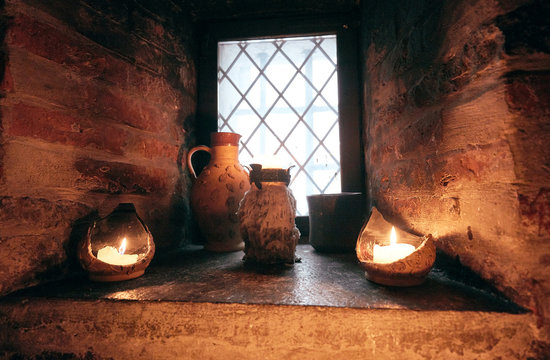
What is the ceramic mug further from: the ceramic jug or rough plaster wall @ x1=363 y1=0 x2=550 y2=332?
the ceramic jug

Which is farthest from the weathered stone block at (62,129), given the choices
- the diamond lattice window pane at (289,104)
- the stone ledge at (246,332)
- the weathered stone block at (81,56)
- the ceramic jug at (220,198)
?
the diamond lattice window pane at (289,104)

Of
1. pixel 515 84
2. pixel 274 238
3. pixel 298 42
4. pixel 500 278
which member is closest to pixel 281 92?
pixel 298 42

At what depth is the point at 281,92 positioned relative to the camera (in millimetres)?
1289

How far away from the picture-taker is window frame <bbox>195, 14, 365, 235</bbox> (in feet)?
3.92

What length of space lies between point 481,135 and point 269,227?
0.56 meters

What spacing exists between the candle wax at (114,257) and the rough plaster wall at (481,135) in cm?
80

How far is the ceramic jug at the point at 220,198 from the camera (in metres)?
0.99

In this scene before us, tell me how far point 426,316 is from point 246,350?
35 cm

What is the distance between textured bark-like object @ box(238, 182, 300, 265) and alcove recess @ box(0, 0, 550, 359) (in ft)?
0.24

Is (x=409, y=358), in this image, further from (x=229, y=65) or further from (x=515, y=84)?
(x=229, y=65)

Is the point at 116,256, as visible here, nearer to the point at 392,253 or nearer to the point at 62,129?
the point at 62,129

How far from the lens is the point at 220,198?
3.25 feet

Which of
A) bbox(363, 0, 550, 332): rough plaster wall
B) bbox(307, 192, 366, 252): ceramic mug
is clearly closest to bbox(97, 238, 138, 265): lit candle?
bbox(307, 192, 366, 252): ceramic mug

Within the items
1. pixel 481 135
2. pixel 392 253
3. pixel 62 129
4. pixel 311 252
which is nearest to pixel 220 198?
pixel 311 252
